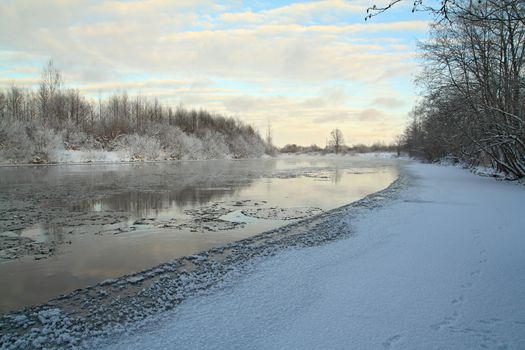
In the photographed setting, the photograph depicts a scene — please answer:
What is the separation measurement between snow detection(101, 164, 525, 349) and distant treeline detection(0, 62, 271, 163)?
49169 millimetres

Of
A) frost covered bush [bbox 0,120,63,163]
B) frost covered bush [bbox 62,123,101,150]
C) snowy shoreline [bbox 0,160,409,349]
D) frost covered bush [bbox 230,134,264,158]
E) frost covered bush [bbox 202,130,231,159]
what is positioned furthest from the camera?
frost covered bush [bbox 230,134,264,158]

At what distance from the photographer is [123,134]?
2520 inches

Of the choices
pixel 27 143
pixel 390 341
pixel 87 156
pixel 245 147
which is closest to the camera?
pixel 390 341

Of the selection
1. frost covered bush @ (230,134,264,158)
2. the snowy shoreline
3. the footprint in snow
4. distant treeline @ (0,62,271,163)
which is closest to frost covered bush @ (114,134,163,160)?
distant treeline @ (0,62,271,163)

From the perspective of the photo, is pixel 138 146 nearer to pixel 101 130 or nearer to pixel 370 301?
pixel 101 130

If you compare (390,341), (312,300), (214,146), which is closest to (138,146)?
(214,146)

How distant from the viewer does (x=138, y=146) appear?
61750 mm

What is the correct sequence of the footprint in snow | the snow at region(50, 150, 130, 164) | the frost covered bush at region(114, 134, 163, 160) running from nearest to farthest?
the footprint in snow < the snow at region(50, 150, 130, 164) < the frost covered bush at region(114, 134, 163, 160)

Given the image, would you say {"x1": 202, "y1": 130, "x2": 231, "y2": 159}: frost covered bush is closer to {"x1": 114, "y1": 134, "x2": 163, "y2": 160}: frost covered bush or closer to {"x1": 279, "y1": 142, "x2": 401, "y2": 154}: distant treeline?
{"x1": 114, "y1": 134, "x2": 163, "y2": 160}: frost covered bush

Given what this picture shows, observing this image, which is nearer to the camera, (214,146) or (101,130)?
(101,130)

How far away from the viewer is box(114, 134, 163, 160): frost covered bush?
6069 cm

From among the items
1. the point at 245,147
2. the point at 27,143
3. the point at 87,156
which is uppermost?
the point at 245,147

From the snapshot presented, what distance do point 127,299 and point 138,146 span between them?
60.1 m

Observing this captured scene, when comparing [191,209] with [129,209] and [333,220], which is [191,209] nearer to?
[129,209]
